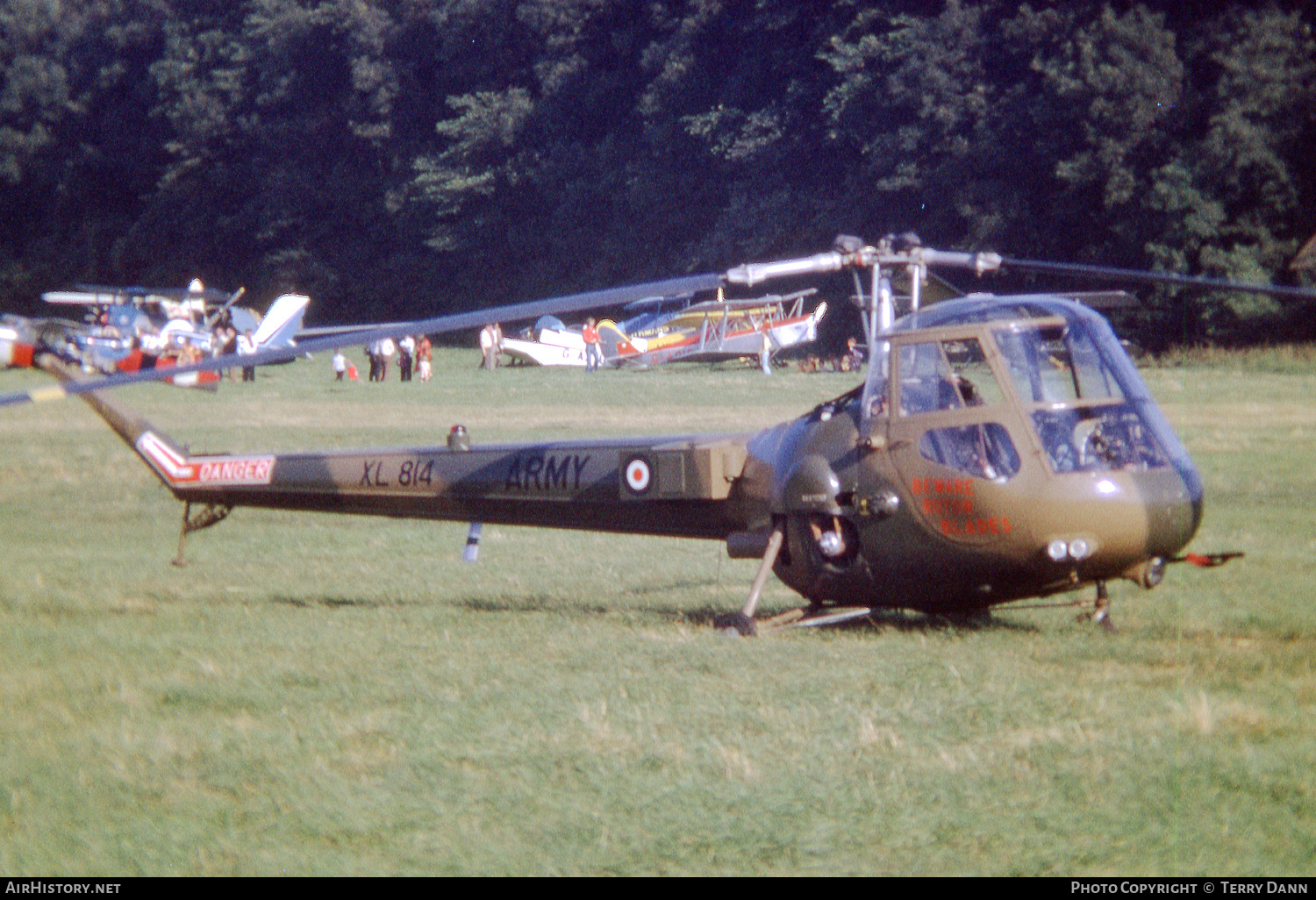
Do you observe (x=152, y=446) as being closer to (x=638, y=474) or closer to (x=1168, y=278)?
(x=638, y=474)

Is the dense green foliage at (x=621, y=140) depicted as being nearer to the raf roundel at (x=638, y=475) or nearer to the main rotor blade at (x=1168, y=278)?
the raf roundel at (x=638, y=475)

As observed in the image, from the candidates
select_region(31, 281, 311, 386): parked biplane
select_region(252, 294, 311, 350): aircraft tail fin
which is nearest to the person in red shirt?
select_region(31, 281, 311, 386): parked biplane

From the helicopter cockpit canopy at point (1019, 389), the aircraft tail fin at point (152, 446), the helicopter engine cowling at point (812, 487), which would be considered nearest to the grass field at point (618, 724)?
the helicopter engine cowling at point (812, 487)

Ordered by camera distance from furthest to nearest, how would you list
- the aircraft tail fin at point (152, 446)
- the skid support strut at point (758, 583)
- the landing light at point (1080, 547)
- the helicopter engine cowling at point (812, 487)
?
the aircraft tail fin at point (152, 446) → the skid support strut at point (758, 583) → the helicopter engine cowling at point (812, 487) → the landing light at point (1080, 547)

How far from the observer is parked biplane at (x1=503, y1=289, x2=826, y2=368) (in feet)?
134

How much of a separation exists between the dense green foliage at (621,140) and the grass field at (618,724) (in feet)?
102

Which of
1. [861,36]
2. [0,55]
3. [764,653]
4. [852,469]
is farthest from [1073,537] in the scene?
[0,55]

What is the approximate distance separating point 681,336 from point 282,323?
11933mm

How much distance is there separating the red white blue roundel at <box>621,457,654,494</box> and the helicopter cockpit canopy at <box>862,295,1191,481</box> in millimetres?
1694

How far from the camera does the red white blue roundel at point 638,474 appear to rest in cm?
888

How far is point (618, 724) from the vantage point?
643cm

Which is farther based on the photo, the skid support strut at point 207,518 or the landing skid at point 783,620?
the skid support strut at point 207,518

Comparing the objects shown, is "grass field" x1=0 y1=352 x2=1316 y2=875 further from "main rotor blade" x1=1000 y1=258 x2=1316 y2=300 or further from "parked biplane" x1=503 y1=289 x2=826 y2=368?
"parked biplane" x1=503 y1=289 x2=826 y2=368

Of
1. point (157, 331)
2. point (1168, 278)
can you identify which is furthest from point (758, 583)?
point (157, 331)
